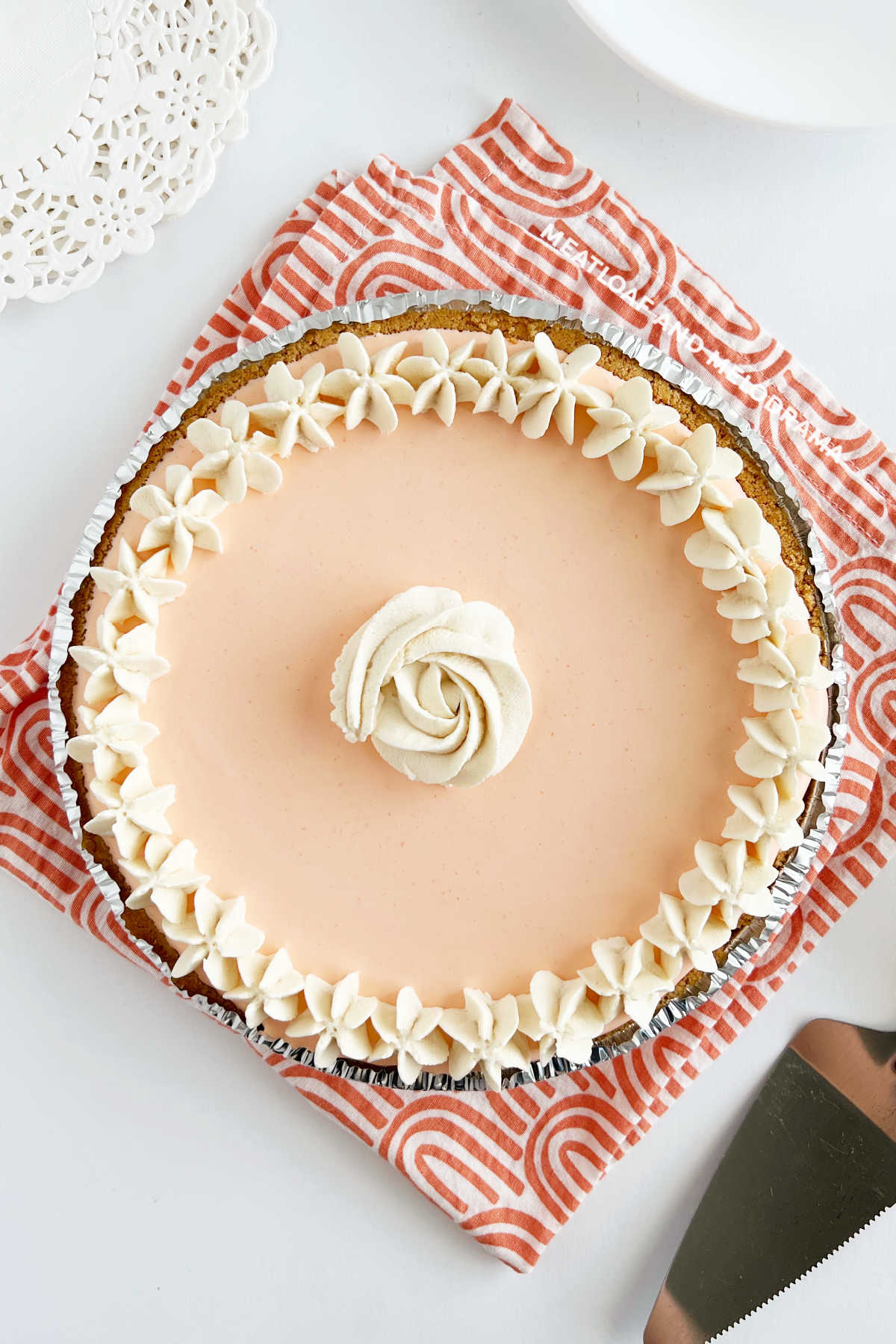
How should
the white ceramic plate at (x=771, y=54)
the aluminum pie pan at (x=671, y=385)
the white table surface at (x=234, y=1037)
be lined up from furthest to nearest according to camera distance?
the white table surface at (x=234, y=1037) → the white ceramic plate at (x=771, y=54) → the aluminum pie pan at (x=671, y=385)

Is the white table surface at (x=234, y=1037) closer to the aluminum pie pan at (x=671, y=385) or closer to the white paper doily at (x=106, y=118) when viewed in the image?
the white paper doily at (x=106, y=118)

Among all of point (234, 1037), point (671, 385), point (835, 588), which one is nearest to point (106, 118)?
point (671, 385)

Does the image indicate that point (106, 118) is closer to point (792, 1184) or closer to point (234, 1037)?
point (234, 1037)

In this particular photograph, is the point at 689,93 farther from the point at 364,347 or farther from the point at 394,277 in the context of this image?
the point at 364,347

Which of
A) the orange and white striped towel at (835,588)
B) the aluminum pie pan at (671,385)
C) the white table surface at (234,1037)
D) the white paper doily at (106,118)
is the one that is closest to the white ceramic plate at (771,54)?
the white table surface at (234,1037)

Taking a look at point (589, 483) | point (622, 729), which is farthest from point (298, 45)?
point (622, 729)

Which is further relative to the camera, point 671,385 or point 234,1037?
point 234,1037

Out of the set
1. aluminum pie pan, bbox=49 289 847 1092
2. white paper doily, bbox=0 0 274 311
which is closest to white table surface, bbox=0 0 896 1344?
white paper doily, bbox=0 0 274 311
